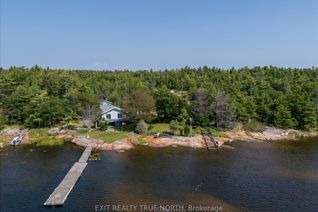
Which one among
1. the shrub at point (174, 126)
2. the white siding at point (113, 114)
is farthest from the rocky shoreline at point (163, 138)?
the white siding at point (113, 114)

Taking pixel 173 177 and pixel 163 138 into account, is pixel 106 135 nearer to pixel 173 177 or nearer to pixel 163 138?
pixel 163 138

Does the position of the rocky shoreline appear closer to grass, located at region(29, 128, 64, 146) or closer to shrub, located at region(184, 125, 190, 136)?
grass, located at region(29, 128, 64, 146)

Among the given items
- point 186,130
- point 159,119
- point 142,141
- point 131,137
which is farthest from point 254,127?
point 131,137

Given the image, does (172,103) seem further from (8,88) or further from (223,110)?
(8,88)

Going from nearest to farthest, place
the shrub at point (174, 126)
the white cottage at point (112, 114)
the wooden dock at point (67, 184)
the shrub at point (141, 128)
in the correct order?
the wooden dock at point (67, 184), the shrub at point (174, 126), the shrub at point (141, 128), the white cottage at point (112, 114)

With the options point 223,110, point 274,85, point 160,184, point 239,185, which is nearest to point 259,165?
point 239,185

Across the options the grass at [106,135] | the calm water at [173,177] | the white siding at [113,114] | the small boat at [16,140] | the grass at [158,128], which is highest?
the white siding at [113,114]

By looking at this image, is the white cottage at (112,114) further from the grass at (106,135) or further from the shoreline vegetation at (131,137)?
the grass at (106,135)
